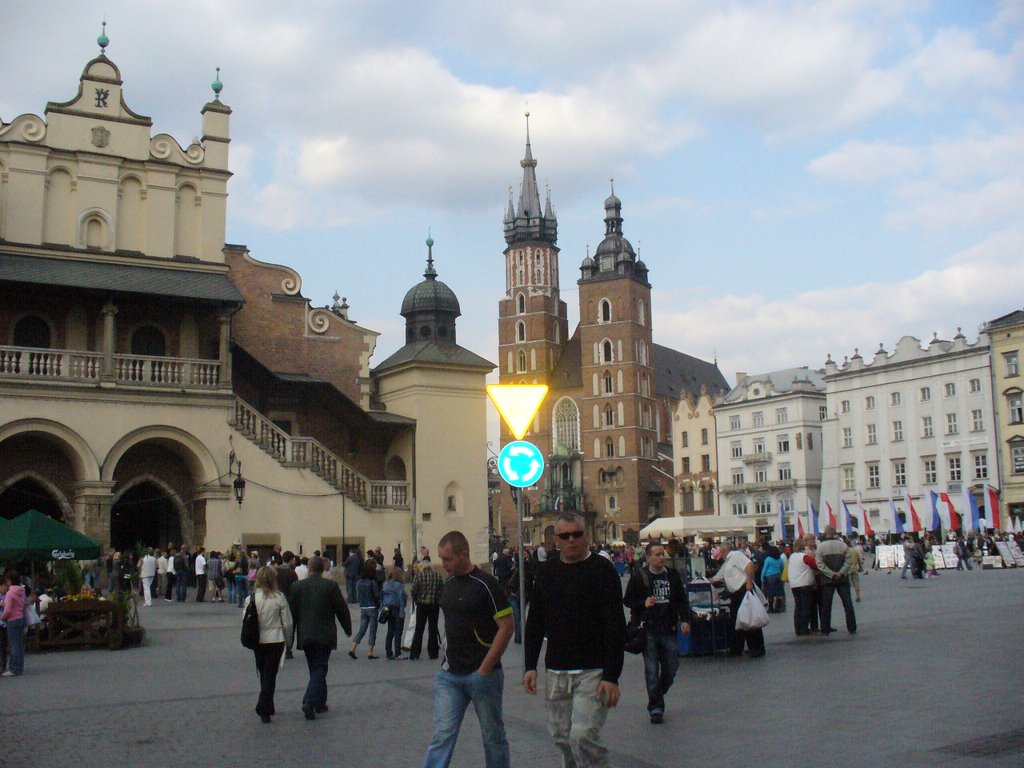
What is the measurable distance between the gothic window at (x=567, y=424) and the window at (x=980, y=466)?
4991 cm

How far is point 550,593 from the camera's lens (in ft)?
22.9

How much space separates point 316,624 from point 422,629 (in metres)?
5.63

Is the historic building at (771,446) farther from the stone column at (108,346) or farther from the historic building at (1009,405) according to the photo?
the stone column at (108,346)

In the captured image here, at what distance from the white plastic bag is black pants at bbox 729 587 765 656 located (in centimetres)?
25

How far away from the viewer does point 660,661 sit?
11047mm

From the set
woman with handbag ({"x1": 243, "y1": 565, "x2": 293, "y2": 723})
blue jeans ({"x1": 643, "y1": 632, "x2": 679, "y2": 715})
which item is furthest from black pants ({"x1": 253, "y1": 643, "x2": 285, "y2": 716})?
blue jeans ({"x1": 643, "y1": 632, "x2": 679, "y2": 715})

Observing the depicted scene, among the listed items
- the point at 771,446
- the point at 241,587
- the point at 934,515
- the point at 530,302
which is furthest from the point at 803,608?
the point at 530,302

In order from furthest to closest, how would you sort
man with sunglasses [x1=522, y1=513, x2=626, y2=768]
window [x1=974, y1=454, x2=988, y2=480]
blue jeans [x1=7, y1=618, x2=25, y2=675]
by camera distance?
window [x1=974, y1=454, x2=988, y2=480]
blue jeans [x1=7, y1=618, x2=25, y2=675]
man with sunglasses [x1=522, y1=513, x2=626, y2=768]

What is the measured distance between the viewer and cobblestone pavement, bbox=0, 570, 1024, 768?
356 inches

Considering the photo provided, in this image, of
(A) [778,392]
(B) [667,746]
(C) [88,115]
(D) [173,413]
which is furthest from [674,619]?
(A) [778,392]

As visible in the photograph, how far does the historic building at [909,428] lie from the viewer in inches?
2876

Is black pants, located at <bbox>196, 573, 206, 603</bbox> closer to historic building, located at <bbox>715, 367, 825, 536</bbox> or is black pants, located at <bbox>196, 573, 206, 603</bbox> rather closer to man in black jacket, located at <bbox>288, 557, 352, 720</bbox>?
man in black jacket, located at <bbox>288, 557, 352, 720</bbox>

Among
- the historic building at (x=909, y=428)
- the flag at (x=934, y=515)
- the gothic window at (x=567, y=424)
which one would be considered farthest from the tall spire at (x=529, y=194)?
the flag at (x=934, y=515)

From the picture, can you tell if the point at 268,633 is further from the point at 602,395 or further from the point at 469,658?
the point at 602,395
